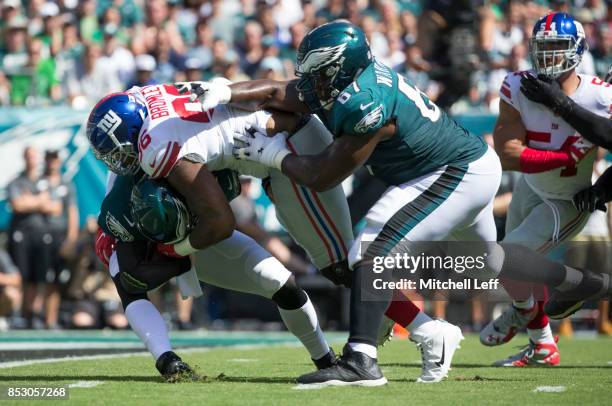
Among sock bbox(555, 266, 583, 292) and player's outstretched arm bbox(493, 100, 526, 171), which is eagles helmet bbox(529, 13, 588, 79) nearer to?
player's outstretched arm bbox(493, 100, 526, 171)

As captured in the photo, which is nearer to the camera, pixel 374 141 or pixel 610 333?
pixel 374 141

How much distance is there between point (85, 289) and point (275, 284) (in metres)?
6.28

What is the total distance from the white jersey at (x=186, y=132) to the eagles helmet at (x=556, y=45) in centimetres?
192

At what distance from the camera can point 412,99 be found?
528cm

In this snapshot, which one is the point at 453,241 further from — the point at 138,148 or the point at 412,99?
the point at 138,148

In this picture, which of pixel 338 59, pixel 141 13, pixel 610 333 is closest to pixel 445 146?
pixel 338 59

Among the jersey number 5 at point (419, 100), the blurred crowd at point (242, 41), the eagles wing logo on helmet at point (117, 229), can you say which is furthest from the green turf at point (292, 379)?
the blurred crowd at point (242, 41)

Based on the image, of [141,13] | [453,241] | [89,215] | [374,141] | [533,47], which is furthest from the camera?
[141,13]

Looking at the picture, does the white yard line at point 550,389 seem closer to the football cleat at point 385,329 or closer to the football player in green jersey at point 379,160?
the football player in green jersey at point 379,160

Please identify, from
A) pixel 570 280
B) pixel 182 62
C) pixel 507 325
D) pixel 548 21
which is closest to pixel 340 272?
pixel 570 280

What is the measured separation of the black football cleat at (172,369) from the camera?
5.36 meters

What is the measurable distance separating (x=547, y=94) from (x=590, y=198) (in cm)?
71

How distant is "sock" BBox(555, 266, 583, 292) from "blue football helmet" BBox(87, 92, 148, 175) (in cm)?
257

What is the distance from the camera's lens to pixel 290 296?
18.8 ft
